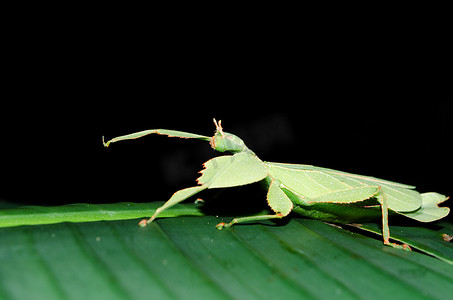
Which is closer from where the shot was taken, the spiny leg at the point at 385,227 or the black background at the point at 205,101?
the spiny leg at the point at 385,227

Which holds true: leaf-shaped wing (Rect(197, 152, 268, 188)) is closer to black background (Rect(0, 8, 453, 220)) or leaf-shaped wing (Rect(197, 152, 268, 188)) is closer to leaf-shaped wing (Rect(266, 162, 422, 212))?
leaf-shaped wing (Rect(266, 162, 422, 212))

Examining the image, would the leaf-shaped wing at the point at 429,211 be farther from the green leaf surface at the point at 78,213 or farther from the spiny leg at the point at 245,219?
the green leaf surface at the point at 78,213

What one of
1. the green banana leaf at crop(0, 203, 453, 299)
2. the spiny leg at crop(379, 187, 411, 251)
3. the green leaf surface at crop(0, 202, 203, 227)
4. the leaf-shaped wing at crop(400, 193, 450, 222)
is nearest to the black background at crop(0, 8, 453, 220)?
the leaf-shaped wing at crop(400, 193, 450, 222)

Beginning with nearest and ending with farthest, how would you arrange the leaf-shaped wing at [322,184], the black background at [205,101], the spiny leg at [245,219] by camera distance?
the spiny leg at [245,219] → the leaf-shaped wing at [322,184] → the black background at [205,101]

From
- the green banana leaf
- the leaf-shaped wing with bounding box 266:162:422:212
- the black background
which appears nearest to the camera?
the green banana leaf

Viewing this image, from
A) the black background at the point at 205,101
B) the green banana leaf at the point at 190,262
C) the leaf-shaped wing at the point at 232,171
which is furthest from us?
the black background at the point at 205,101

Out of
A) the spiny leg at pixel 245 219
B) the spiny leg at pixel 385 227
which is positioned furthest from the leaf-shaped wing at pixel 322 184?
the spiny leg at pixel 245 219

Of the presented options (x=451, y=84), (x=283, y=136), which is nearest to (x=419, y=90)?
(x=451, y=84)

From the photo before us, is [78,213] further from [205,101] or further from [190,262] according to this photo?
[205,101]
